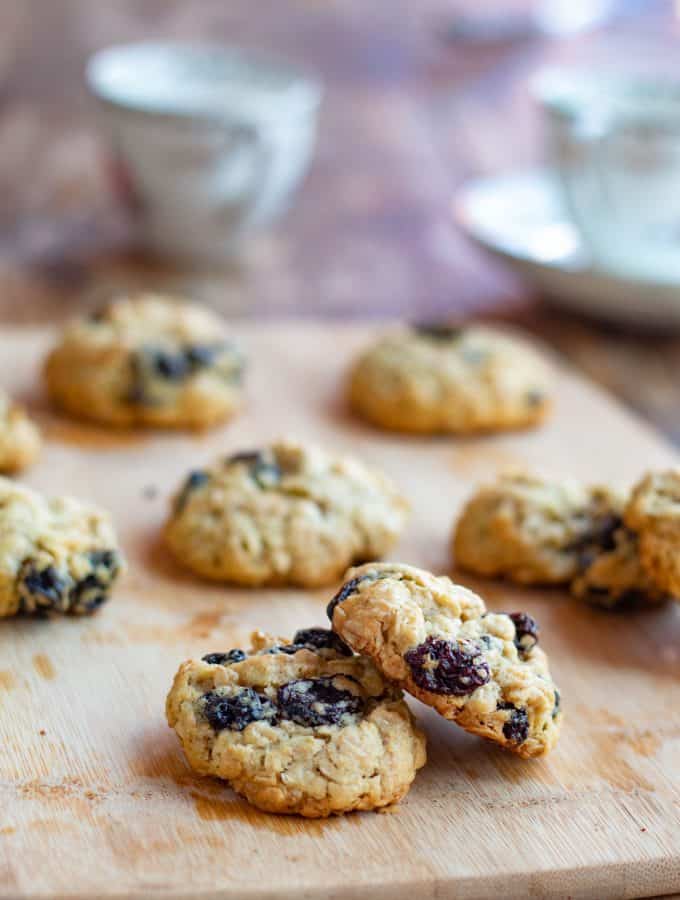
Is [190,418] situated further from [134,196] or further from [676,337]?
[676,337]

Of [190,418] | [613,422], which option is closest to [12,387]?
[190,418]

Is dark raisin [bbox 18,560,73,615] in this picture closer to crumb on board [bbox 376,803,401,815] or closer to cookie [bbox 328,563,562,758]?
cookie [bbox 328,563,562,758]

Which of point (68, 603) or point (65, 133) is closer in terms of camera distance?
point (68, 603)

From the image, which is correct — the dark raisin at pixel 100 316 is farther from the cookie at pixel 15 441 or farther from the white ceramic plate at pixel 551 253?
the white ceramic plate at pixel 551 253

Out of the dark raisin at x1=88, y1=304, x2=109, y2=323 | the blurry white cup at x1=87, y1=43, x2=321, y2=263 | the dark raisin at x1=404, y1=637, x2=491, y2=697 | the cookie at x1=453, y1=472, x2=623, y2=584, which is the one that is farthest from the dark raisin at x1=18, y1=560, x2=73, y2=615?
the blurry white cup at x1=87, y1=43, x2=321, y2=263

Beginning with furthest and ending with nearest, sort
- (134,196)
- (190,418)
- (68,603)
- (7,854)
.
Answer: (134,196), (190,418), (68,603), (7,854)

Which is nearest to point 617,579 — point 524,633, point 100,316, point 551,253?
point 524,633

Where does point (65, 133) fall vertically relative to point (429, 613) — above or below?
below

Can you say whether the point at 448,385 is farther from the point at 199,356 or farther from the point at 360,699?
the point at 360,699
